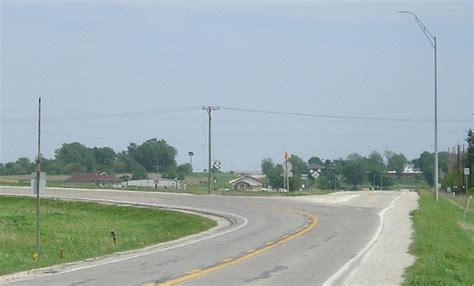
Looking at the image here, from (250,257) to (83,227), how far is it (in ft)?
75.8

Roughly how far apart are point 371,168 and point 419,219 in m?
126

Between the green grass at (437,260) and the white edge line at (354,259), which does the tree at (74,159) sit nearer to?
the white edge line at (354,259)

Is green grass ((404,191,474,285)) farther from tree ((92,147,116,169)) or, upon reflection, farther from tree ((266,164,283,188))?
tree ((92,147,116,169))

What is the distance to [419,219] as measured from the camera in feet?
126

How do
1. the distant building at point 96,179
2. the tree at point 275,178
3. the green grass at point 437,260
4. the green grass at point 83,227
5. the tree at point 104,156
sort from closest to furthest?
1. the green grass at point 437,260
2. the green grass at point 83,227
3. the distant building at point 96,179
4. the tree at point 275,178
5. the tree at point 104,156

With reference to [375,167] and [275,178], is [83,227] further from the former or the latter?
[375,167]

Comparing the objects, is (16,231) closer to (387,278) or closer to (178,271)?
(178,271)

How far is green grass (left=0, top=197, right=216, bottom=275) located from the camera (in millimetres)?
33281

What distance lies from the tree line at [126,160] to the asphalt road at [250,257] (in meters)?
97.9

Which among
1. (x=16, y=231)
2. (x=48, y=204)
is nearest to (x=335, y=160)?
(x=48, y=204)

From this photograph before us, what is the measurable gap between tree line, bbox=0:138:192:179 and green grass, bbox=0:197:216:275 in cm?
8114

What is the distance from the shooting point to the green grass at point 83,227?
33.3 metres

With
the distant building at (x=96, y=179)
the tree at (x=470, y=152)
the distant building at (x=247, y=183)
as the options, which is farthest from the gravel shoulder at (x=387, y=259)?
the distant building at (x=247, y=183)

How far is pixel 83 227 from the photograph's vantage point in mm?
45312
